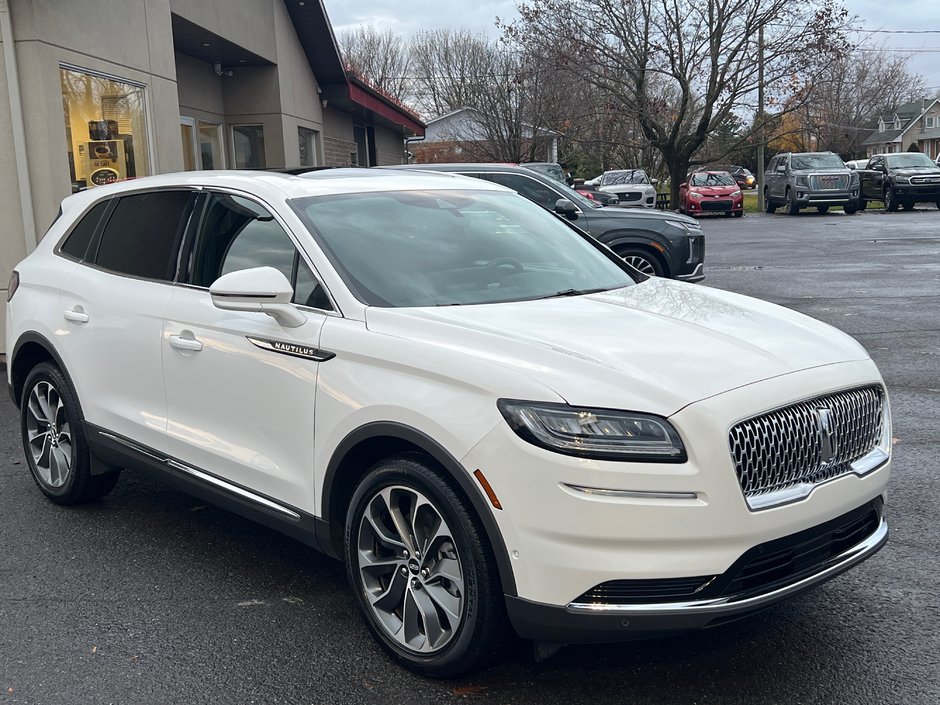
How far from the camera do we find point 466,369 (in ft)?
10.2

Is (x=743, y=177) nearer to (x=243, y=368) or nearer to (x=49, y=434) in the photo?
(x=49, y=434)

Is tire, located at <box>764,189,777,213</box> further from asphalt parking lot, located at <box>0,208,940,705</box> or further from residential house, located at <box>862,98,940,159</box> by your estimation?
residential house, located at <box>862,98,940,159</box>

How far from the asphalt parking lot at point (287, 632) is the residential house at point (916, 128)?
10726 cm

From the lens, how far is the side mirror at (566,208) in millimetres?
11403

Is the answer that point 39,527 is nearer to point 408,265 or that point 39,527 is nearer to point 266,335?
point 266,335

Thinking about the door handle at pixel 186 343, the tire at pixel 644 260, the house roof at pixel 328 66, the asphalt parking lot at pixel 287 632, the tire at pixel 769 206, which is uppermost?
the house roof at pixel 328 66

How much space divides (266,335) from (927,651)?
267 centimetres

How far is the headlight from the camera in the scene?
286 cm

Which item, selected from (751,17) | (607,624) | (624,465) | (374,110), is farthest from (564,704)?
(751,17)

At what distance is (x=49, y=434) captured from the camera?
5352mm

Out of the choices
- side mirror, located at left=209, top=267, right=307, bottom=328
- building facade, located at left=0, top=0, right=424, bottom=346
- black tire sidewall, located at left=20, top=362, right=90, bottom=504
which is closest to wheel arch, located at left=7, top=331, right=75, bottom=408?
black tire sidewall, located at left=20, top=362, right=90, bottom=504

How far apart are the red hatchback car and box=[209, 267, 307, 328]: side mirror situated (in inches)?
1246

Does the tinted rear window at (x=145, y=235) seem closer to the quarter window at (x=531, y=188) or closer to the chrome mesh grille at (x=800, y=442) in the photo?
the chrome mesh grille at (x=800, y=442)

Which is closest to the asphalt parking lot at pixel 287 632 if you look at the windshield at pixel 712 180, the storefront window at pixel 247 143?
the storefront window at pixel 247 143
